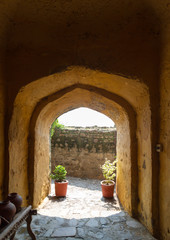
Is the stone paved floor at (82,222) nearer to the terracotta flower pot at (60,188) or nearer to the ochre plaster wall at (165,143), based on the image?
the terracotta flower pot at (60,188)

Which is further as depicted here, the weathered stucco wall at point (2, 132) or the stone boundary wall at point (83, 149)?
the stone boundary wall at point (83, 149)

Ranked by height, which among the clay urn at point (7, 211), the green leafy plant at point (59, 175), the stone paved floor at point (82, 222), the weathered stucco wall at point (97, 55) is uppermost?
the weathered stucco wall at point (97, 55)

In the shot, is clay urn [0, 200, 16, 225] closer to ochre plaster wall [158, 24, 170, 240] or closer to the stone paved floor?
the stone paved floor

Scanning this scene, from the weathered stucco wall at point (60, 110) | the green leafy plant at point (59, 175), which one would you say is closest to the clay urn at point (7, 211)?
the weathered stucco wall at point (60, 110)

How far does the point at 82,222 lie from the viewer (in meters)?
3.67

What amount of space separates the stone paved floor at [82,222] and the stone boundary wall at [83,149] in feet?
9.65

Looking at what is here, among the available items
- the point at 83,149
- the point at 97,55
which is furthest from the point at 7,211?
the point at 83,149

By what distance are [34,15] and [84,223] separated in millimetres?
3729

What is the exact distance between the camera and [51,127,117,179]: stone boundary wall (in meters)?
8.41

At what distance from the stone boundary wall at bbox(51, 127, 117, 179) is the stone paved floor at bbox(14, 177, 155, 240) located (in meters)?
2.94

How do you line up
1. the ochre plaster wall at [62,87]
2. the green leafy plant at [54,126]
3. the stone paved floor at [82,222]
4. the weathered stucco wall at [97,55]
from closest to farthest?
the weathered stucco wall at [97,55] < the stone paved floor at [82,222] < the ochre plaster wall at [62,87] < the green leafy plant at [54,126]

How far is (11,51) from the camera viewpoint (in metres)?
3.25

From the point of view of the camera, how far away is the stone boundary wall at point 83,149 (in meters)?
8.41

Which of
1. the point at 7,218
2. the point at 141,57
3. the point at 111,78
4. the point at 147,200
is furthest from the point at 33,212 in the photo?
the point at 141,57
